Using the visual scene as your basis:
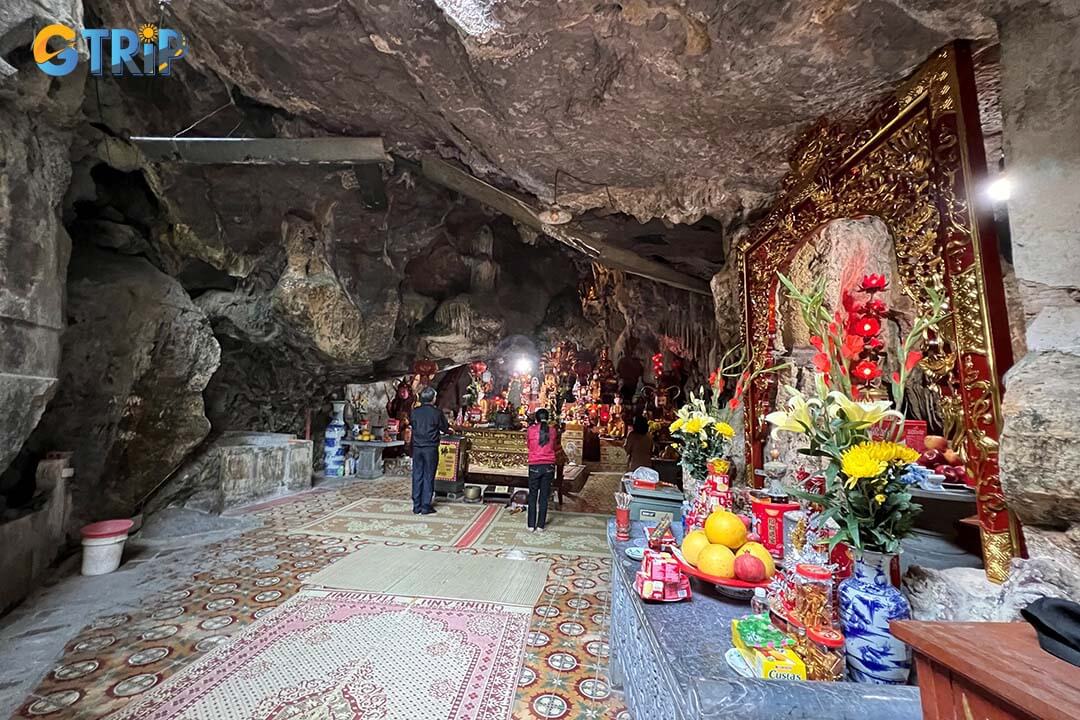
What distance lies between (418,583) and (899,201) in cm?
403

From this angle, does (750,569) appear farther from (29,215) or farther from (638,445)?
(638,445)

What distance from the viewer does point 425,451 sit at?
5930mm

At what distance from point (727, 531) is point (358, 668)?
217cm

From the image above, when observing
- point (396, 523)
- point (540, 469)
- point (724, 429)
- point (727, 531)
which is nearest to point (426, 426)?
point (396, 523)

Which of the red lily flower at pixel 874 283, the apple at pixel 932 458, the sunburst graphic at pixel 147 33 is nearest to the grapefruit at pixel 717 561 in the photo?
the red lily flower at pixel 874 283

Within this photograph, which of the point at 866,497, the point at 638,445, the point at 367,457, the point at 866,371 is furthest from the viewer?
the point at 638,445

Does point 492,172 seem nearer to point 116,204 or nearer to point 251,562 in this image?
point 251,562

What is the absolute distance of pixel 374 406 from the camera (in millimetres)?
11047

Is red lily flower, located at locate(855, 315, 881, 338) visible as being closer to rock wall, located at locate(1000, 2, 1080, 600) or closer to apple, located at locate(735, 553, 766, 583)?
rock wall, located at locate(1000, 2, 1080, 600)

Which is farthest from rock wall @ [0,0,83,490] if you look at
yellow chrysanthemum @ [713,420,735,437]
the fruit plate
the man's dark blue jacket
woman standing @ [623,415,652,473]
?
woman standing @ [623,415,652,473]

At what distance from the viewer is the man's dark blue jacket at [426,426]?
594cm

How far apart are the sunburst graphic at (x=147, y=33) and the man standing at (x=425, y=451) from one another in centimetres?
448

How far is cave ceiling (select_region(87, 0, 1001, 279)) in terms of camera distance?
1922mm

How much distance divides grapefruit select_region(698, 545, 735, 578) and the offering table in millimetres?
78
